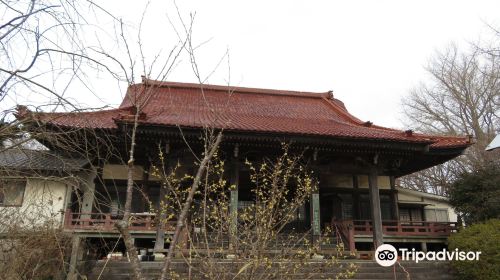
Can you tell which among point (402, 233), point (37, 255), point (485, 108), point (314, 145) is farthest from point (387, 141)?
point (485, 108)

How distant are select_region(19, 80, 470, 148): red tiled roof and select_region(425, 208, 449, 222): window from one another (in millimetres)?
5918

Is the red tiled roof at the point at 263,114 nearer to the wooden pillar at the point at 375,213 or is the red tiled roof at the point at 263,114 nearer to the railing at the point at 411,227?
the wooden pillar at the point at 375,213

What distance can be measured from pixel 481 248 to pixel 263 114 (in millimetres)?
8833

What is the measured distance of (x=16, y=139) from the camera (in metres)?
3.47

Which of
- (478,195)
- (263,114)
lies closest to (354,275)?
(478,195)

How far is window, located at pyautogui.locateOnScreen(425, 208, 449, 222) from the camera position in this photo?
17.9 m

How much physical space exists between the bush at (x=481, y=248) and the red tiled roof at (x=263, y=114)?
2.79m

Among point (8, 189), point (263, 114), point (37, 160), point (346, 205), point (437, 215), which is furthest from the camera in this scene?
point (437, 215)

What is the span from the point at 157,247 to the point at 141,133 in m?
3.08

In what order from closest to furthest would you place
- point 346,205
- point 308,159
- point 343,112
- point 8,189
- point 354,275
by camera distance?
point 8,189
point 354,275
point 308,159
point 346,205
point 343,112

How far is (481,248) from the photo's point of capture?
9.45m

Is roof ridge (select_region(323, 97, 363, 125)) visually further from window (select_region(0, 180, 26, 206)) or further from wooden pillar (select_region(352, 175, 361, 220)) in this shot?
window (select_region(0, 180, 26, 206))

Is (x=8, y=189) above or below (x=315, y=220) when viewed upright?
below

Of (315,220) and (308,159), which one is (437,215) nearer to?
(315,220)
